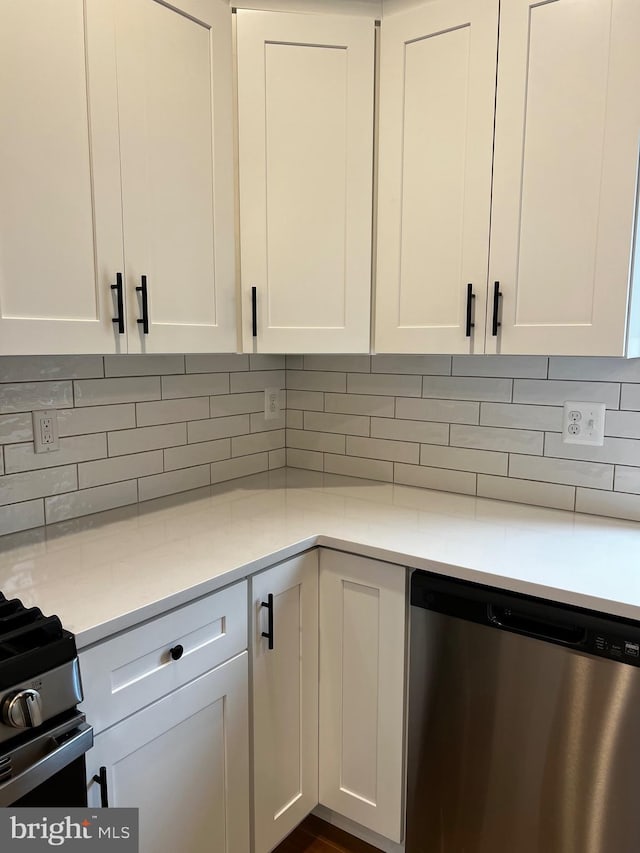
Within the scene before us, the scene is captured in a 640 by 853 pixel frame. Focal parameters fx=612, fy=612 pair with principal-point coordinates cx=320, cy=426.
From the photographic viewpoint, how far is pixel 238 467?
7.29ft

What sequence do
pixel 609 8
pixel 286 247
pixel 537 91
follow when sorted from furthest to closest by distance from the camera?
pixel 286 247
pixel 537 91
pixel 609 8

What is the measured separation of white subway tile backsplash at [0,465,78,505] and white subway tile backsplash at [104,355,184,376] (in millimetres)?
304

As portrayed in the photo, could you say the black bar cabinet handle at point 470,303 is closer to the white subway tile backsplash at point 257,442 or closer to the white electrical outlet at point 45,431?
the white subway tile backsplash at point 257,442

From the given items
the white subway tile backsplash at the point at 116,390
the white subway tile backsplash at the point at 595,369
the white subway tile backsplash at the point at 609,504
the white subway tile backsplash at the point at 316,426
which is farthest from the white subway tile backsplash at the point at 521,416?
the white subway tile backsplash at the point at 116,390

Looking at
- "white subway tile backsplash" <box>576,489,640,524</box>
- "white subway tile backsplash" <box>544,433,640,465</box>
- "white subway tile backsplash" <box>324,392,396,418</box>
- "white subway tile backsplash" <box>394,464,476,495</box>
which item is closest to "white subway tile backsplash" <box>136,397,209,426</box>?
"white subway tile backsplash" <box>324,392,396,418</box>

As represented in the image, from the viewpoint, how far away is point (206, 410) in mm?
2074

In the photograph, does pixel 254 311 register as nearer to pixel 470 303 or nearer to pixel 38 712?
pixel 470 303

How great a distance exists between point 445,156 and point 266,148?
0.49 meters

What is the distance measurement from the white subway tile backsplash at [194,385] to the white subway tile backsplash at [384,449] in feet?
1.64

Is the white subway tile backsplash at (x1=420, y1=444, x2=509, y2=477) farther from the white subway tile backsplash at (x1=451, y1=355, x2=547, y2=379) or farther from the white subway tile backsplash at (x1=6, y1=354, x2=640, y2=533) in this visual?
the white subway tile backsplash at (x1=451, y1=355, x2=547, y2=379)

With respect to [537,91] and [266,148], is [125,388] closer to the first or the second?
[266,148]

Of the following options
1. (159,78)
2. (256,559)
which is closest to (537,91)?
(159,78)

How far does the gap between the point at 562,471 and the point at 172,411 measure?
47.6 inches

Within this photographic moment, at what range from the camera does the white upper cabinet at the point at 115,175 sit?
4.02ft
